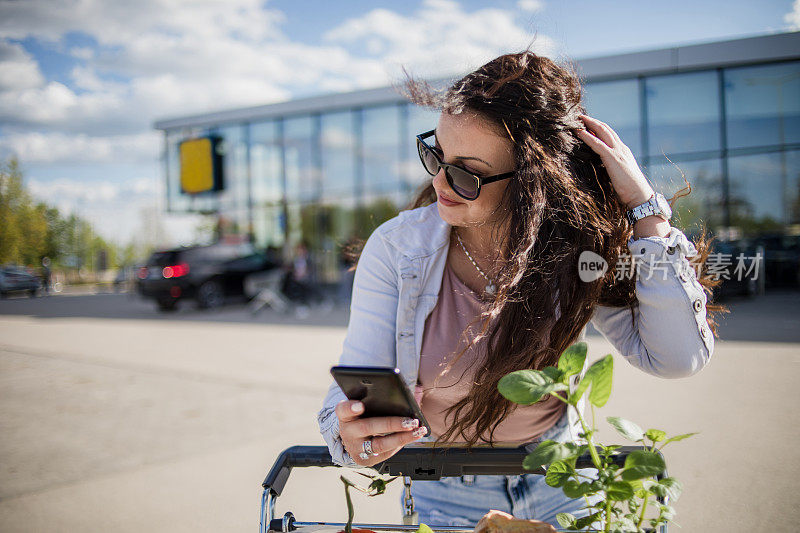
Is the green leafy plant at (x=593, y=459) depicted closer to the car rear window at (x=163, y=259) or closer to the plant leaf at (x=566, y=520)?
the plant leaf at (x=566, y=520)

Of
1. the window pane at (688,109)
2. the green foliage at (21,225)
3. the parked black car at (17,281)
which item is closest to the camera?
the green foliage at (21,225)

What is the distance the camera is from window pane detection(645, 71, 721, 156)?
492 inches

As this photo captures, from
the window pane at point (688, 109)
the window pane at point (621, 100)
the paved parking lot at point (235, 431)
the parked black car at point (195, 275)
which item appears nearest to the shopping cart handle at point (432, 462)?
the paved parking lot at point (235, 431)

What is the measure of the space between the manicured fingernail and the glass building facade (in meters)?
1.15

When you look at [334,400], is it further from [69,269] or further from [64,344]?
[69,269]

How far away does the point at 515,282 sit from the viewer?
53.1 inches

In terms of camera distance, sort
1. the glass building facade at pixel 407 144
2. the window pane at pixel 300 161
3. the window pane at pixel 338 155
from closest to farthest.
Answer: the glass building facade at pixel 407 144 → the window pane at pixel 338 155 → the window pane at pixel 300 161

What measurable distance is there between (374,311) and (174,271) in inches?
547

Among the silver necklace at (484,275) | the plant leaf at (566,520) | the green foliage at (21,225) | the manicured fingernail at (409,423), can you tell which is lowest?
the plant leaf at (566,520)

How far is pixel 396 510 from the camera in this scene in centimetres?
309

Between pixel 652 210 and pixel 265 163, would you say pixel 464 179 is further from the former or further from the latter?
pixel 265 163

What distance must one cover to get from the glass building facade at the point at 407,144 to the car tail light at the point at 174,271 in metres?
4.91

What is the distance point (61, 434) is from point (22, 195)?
673 centimetres

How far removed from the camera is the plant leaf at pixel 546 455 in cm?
72
